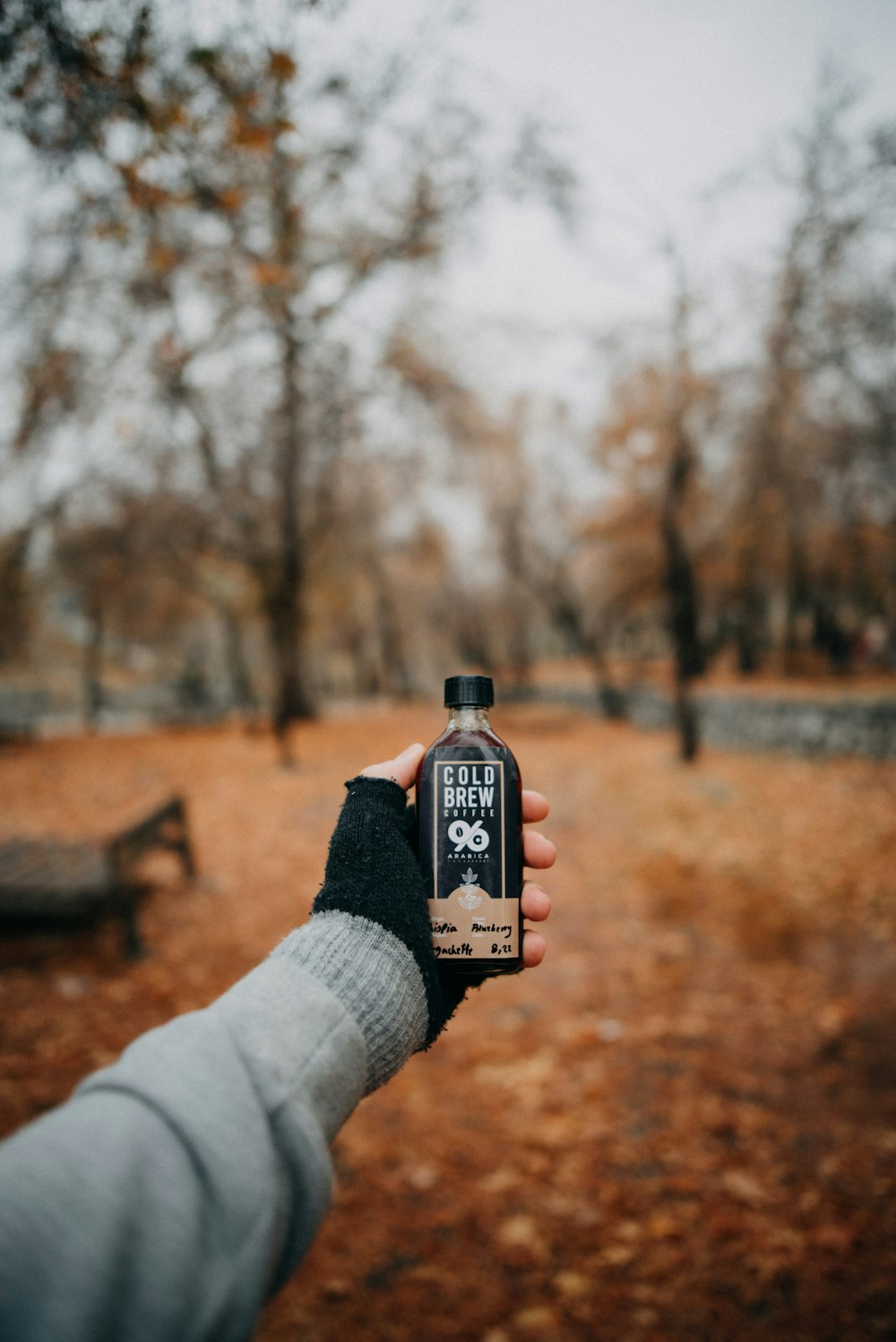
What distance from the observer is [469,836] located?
6.07ft

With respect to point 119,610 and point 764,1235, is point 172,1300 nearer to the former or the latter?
point 764,1235

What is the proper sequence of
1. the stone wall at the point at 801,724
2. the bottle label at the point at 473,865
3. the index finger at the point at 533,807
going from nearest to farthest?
the bottle label at the point at 473,865 → the index finger at the point at 533,807 → the stone wall at the point at 801,724

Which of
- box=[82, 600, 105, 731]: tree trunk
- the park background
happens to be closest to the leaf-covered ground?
the park background

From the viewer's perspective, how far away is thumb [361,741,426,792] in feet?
6.37

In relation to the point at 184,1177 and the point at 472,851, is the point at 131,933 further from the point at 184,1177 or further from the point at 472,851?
the point at 184,1177

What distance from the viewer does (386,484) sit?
1527cm

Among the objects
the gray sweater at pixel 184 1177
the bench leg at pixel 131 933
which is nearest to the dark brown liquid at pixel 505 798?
the gray sweater at pixel 184 1177

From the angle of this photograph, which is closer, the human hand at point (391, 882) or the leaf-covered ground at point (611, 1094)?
the human hand at point (391, 882)

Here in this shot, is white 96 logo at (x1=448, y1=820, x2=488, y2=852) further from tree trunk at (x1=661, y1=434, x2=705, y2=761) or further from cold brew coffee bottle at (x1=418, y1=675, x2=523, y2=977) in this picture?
tree trunk at (x1=661, y1=434, x2=705, y2=761)

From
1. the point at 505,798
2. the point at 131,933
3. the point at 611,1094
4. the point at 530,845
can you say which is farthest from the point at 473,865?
the point at 131,933

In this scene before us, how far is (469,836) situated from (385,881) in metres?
0.26

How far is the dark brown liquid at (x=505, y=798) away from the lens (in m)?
1.86

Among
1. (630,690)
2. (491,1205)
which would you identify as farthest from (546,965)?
(630,690)

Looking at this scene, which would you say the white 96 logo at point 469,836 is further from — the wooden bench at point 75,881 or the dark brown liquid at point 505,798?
the wooden bench at point 75,881
